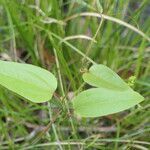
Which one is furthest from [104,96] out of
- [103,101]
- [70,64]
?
[70,64]

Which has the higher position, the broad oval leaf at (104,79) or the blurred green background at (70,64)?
the broad oval leaf at (104,79)

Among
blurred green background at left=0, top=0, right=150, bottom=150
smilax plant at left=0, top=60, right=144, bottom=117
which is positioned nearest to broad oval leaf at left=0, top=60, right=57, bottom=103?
smilax plant at left=0, top=60, right=144, bottom=117

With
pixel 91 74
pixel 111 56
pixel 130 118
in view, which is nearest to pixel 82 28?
pixel 111 56

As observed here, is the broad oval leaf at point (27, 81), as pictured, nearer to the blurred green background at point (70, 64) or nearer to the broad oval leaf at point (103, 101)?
the broad oval leaf at point (103, 101)

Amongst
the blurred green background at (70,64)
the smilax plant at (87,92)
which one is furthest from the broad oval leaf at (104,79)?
the blurred green background at (70,64)

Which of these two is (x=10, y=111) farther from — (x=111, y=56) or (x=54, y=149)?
(x=111, y=56)

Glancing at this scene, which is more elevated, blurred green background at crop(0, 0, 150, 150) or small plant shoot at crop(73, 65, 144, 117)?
small plant shoot at crop(73, 65, 144, 117)

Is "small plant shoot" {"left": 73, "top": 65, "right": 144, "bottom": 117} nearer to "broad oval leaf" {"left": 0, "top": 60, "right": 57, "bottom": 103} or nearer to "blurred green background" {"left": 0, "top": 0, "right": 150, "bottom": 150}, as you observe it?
"broad oval leaf" {"left": 0, "top": 60, "right": 57, "bottom": 103}

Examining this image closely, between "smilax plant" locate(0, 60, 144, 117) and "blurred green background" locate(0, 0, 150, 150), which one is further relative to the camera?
"blurred green background" locate(0, 0, 150, 150)

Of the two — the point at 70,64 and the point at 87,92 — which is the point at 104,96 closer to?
the point at 87,92
